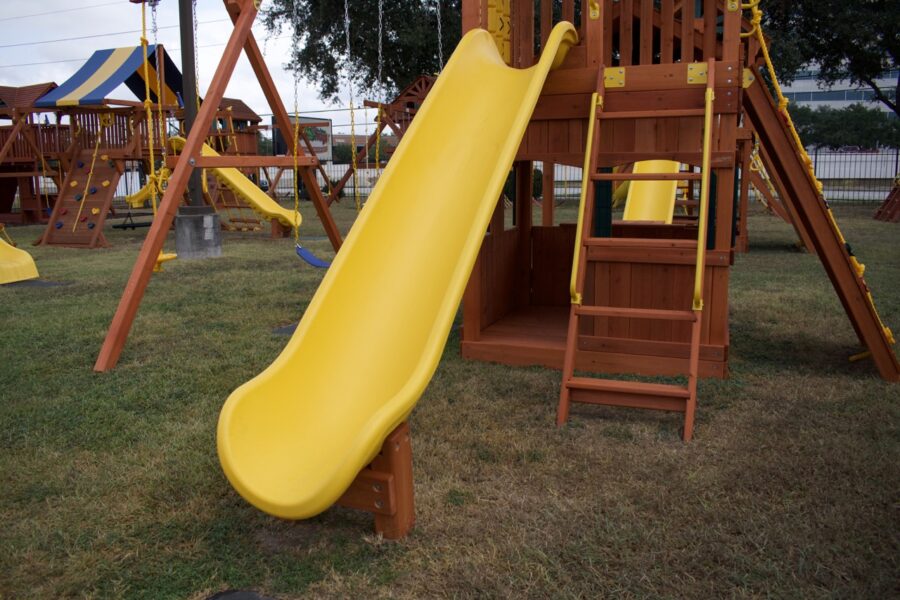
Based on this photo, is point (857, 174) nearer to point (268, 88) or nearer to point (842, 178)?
point (842, 178)

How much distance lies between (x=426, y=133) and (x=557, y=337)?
77.4 inches

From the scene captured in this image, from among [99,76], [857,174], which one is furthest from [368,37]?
[857,174]

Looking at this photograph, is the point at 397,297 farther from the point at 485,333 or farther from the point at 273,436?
the point at 485,333

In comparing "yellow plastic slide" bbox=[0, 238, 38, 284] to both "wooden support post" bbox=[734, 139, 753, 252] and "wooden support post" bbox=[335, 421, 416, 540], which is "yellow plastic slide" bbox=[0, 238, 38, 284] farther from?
"wooden support post" bbox=[734, 139, 753, 252]

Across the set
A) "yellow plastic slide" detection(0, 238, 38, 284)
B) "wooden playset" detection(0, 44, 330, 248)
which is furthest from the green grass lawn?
"wooden playset" detection(0, 44, 330, 248)

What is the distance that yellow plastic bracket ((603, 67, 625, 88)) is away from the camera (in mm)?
5109

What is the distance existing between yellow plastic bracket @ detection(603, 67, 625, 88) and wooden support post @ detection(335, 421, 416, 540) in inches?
124

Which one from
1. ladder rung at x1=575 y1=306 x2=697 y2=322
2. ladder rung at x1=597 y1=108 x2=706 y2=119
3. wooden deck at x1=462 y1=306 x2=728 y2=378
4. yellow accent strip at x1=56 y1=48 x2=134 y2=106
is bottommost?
wooden deck at x1=462 y1=306 x2=728 y2=378

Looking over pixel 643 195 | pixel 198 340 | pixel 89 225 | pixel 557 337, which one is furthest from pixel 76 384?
pixel 89 225

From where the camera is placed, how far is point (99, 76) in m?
16.0

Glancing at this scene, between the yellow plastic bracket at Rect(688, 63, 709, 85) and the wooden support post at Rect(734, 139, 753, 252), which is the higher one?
the yellow plastic bracket at Rect(688, 63, 709, 85)

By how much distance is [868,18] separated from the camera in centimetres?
1883

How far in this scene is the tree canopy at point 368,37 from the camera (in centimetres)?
2203

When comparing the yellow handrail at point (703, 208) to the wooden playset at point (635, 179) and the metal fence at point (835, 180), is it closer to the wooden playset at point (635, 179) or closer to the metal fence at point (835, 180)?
the wooden playset at point (635, 179)
